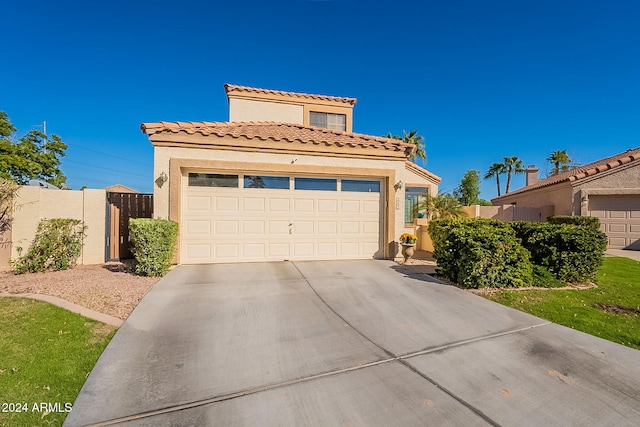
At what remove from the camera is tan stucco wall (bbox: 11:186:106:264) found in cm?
708

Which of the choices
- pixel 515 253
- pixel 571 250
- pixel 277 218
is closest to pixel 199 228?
pixel 277 218

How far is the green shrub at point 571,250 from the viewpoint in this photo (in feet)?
21.0

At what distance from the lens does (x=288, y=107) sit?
13.0m

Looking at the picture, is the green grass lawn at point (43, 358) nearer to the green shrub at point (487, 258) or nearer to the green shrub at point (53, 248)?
the green shrub at point (53, 248)

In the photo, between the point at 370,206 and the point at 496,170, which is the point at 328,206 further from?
the point at 496,170

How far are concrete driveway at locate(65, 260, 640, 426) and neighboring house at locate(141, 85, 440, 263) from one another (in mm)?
3089

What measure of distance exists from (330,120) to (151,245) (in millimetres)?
10045

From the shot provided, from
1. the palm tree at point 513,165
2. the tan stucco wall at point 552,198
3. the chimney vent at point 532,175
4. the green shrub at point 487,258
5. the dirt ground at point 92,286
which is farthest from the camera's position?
the palm tree at point 513,165

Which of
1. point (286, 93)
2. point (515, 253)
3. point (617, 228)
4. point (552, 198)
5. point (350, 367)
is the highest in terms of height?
point (286, 93)

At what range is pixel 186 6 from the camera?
9.73 m

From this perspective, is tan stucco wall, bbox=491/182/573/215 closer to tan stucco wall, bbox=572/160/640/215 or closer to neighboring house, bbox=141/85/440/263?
tan stucco wall, bbox=572/160/640/215

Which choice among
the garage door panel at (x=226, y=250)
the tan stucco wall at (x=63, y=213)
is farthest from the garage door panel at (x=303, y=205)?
the tan stucco wall at (x=63, y=213)

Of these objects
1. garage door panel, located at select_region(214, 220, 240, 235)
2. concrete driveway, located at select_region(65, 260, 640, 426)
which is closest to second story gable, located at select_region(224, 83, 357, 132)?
garage door panel, located at select_region(214, 220, 240, 235)

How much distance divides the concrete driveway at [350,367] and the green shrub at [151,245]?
1.54 meters
